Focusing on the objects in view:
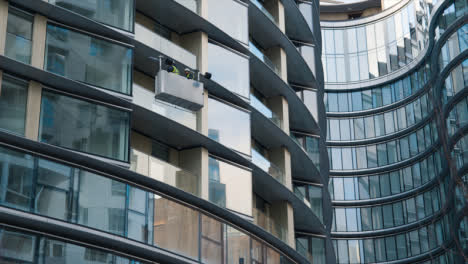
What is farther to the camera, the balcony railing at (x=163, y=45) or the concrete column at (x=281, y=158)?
the concrete column at (x=281, y=158)

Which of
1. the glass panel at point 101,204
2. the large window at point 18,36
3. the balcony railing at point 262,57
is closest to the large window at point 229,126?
the balcony railing at point 262,57

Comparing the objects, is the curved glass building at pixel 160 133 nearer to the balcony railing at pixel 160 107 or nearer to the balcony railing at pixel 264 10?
the balcony railing at pixel 160 107

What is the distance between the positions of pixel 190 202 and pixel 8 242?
7832 millimetres

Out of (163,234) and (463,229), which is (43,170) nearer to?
(163,234)

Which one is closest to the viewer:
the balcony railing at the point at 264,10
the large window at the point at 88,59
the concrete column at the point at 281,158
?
the large window at the point at 88,59

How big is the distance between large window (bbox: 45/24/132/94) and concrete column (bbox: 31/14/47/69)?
171mm

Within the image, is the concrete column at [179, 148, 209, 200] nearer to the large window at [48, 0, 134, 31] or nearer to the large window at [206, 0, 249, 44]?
the large window at [48, 0, 134, 31]

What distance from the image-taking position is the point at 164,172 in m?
27.0

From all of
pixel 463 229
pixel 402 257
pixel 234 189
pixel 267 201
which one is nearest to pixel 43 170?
pixel 234 189

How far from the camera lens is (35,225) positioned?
2130cm

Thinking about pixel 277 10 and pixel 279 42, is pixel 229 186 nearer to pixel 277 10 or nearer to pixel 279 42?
pixel 279 42

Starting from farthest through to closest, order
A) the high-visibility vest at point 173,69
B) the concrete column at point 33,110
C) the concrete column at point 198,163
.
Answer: the concrete column at point 198,163 → the high-visibility vest at point 173,69 → the concrete column at point 33,110

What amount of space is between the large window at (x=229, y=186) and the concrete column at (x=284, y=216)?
491 cm

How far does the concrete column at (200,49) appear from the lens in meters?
29.3
